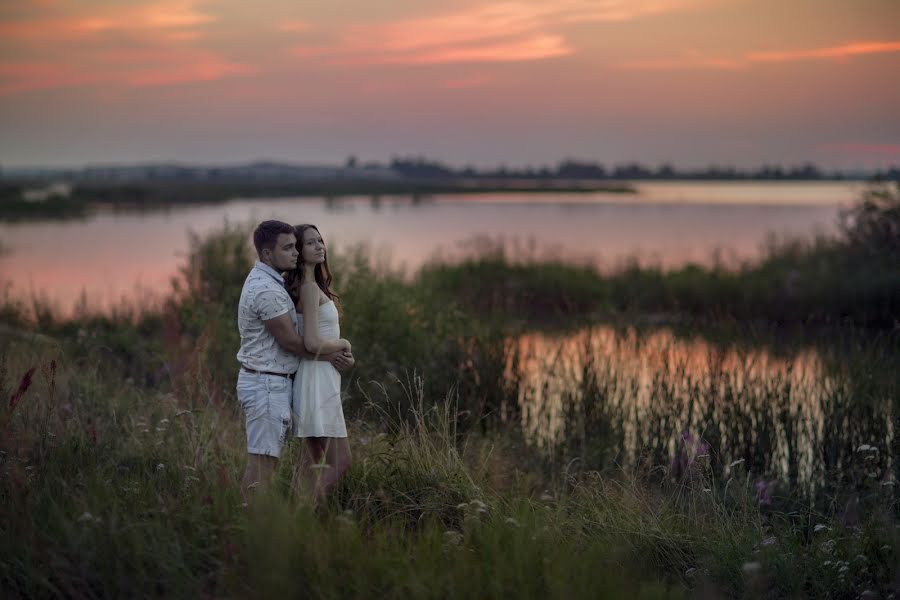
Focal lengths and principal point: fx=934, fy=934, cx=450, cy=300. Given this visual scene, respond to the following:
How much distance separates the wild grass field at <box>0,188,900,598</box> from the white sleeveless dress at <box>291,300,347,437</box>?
373 millimetres

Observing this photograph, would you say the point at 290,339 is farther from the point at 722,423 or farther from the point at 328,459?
the point at 722,423

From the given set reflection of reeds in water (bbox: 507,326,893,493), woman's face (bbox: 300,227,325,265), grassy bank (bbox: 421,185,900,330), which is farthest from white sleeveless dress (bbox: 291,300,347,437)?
grassy bank (bbox: 421,185,900,330)

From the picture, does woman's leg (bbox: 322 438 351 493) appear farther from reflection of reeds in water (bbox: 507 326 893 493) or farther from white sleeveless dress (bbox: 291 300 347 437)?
reflection of reeds in water (bbox: 507 326 893 493)

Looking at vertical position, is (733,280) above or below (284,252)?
below

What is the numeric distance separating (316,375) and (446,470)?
883mm

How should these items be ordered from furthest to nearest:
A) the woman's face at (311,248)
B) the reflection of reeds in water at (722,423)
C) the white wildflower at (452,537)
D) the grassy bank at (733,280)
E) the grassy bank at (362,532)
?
1. the grassy bank at (733,280)
2. the reflection of reeds in water at (722,423)
3. the woman's face at (311,248)
4. the white wildflower at (452,537)
5. the grassy bank at (362,532)

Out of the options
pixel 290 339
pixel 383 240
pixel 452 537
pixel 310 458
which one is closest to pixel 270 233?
pixel 290 339

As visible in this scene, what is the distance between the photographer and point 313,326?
4.55 meters

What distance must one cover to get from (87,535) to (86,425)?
2375mm

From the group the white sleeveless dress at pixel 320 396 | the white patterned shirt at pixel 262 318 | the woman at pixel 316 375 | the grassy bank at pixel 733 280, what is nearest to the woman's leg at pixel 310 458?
the woman at pixel 316 375

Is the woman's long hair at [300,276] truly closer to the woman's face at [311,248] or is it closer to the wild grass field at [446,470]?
the woman's face at [311,248]

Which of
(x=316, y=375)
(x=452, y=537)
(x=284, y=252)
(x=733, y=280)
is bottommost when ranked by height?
(x=733, y=280)

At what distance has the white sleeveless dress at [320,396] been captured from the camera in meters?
4.53

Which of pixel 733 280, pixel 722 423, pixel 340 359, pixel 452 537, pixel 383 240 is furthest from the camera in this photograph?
pixel 383 240
